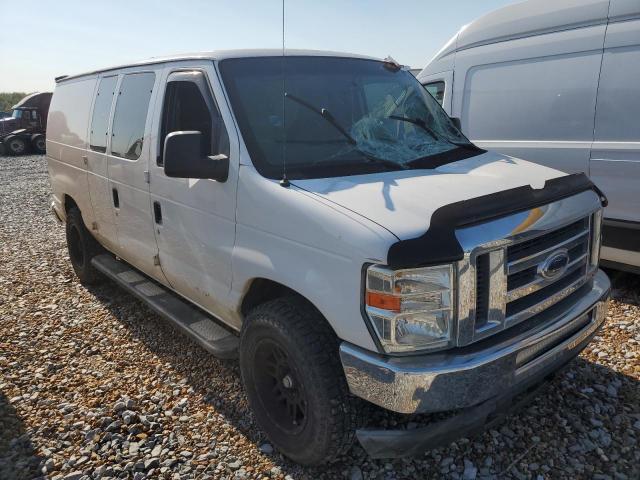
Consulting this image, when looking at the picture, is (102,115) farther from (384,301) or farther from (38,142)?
(38,142)

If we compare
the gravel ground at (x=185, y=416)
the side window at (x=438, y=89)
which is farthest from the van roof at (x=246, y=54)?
the side window at (x=438, y=89)

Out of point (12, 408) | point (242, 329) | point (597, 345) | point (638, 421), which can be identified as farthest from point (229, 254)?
point (597, 345)

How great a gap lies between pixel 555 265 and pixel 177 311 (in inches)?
98.7

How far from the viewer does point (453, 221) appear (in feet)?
7.09

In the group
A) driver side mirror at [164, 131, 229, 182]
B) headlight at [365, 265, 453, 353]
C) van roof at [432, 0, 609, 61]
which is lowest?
headlight at [365, 265, 453, 353]

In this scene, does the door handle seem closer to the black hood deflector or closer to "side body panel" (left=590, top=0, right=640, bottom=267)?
the black hood deflector

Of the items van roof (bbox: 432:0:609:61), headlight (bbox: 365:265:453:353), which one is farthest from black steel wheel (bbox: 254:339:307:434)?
van roof (bbox: 432:0:609:61)

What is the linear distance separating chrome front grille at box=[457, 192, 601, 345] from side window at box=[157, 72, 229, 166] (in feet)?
5.02

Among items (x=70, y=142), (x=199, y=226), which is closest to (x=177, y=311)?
(x=199, y=226)

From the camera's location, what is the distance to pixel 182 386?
143 inches

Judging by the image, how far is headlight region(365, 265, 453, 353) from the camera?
Result: 2.13 metres

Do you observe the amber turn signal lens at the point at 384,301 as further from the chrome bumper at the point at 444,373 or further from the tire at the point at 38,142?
the tire at the point at 38,142

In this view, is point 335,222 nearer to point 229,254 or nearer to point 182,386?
point 229,254

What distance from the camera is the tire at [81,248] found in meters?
5.39
